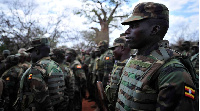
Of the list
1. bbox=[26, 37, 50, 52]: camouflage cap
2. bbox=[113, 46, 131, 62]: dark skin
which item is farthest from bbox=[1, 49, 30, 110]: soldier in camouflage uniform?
bbox=[113, 46, 131, 62]: dark skin

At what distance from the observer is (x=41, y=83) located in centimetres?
296

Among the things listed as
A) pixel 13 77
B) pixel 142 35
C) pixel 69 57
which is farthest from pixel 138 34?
pixel 69 57

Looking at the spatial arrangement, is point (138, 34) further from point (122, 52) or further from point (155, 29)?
point (122, 52)

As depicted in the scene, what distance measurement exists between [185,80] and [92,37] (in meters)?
22.9

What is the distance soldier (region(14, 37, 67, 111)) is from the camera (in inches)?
116

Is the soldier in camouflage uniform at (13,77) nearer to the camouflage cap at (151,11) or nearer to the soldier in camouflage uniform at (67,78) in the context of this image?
the soldier in camouflage uniform at (67,78)

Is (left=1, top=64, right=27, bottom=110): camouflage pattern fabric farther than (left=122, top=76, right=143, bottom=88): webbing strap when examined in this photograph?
Yes

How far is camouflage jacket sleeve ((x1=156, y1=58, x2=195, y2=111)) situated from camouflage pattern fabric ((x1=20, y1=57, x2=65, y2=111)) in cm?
223

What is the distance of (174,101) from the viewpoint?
1.32 m

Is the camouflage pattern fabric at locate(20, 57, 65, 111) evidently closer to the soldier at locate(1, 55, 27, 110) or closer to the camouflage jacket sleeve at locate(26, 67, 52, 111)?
the camouflage jacket sleeve at locate(26, 67, 52, 111)

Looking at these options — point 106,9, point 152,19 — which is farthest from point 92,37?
point 152,19

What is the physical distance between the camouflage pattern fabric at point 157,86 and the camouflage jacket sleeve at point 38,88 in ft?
5.59

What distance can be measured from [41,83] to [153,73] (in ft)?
7.10

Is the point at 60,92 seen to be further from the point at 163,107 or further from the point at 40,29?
the point at 40,29
